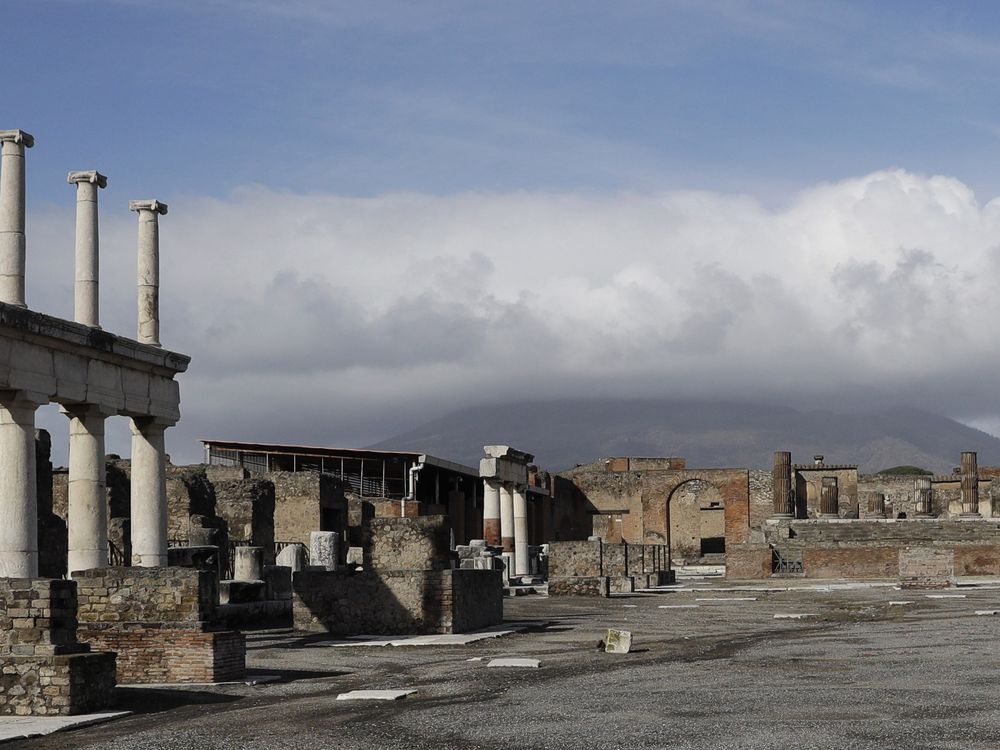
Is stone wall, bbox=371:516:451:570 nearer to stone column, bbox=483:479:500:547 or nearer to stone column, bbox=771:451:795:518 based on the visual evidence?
stone column, bbox=483:479:500:547

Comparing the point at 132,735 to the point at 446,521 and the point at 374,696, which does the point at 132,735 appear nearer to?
the point at 374,696

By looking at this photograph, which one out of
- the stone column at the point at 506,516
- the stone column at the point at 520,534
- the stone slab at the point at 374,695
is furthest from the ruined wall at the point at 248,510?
the stone slab at the point at 374,695

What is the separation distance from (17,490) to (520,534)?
27369mm

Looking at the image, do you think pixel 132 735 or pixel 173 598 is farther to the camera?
pixel 173 598

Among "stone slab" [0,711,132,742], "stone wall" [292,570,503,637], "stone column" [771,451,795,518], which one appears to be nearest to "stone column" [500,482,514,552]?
"stone column" [771,451,795,518]

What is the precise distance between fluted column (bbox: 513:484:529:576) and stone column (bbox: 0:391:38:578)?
2443 cm

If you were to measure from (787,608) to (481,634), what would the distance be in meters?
7.99

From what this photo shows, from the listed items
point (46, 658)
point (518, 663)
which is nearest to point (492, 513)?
point (518, 663)

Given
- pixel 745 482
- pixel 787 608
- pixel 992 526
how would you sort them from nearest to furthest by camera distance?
1. pixel 787 608
2. pixel 992 526
3. pixel 745 482

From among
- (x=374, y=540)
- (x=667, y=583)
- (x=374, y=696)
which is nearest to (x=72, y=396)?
(x=374, y=540)

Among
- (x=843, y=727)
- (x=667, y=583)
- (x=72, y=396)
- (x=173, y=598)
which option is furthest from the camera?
(x=667, y=583)

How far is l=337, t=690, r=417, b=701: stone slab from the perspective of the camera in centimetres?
1148

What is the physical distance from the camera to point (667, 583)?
37.4m

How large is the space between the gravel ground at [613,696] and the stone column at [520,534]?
69.8ft
